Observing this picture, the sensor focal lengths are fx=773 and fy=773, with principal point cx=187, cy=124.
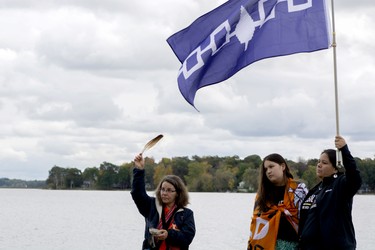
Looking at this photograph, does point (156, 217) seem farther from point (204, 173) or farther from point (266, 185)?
point (204, 173)

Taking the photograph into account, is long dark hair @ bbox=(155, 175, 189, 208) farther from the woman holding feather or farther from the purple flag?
the purple flag

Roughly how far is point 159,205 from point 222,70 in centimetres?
165

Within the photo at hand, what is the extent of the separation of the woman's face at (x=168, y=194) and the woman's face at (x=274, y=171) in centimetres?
97

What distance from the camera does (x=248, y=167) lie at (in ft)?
364

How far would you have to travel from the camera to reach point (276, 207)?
24.4ft

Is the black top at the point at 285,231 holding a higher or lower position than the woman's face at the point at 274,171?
lower

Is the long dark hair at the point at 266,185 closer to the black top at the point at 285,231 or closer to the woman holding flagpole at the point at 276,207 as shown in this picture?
the woman holding flagpole at the point at 276,207

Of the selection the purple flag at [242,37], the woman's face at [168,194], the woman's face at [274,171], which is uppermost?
the purple flag at [242,37]

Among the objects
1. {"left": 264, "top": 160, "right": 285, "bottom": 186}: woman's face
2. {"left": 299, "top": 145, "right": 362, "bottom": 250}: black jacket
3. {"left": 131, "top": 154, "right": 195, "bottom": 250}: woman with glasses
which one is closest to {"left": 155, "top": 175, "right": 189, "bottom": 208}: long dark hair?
{"left": 131, "top": 154, "right": 195, "bottom": 250}: woman with glasses

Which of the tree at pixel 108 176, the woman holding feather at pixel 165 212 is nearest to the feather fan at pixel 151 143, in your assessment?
the woman holding feather at pixel 165 212

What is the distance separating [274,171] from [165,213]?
3.90ft

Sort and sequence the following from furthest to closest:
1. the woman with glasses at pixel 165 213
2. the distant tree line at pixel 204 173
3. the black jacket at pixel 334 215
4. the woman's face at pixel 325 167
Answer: the distant tree line at pixel 204 173
the woman with glasses at pixel 165 213
the woman's face at pixel 325 167
the black jacket at pixel 334 215

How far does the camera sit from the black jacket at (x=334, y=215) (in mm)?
6906

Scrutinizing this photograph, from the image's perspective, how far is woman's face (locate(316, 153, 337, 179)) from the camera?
287 inches
